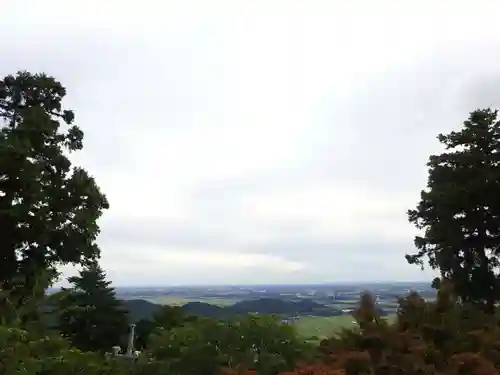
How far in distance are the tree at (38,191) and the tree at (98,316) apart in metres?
9.05

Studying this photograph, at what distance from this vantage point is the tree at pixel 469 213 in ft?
50.1

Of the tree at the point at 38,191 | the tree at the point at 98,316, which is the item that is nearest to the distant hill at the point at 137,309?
the tree at the point at 98,316

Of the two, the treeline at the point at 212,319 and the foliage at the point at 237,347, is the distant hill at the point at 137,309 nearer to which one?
the treeline at the point at 212,319

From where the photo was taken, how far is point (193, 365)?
7.78 metres

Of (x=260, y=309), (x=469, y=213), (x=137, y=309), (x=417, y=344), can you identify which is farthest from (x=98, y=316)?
(x=417, y=344)

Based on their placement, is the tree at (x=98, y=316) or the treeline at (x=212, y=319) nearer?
the treeline at (x=212, y=319)

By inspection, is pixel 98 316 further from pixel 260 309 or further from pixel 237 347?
pixel 237 347

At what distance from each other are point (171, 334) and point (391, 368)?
169 inches

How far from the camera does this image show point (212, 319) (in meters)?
8.65

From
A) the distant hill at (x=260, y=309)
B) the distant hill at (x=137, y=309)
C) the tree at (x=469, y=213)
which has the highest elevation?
the tree at (x=469, y=213)

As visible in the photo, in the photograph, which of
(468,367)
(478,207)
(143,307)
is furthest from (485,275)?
(143,307)

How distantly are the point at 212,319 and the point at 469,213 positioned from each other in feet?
31.0

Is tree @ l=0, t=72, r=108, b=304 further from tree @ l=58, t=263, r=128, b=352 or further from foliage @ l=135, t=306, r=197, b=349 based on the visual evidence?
tree @ l=58, t=263, r=128, b=352

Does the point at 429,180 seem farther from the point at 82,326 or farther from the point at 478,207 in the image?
the point at 82,326
